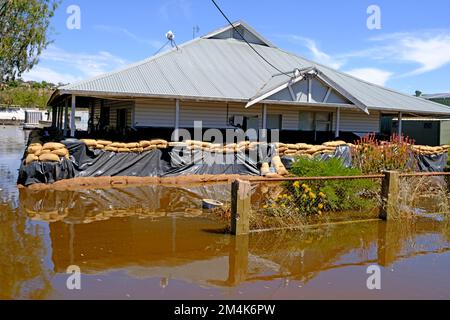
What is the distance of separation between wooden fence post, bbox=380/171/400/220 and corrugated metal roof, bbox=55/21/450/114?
9.38 m

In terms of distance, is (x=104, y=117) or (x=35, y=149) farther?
(x=104, y=117)

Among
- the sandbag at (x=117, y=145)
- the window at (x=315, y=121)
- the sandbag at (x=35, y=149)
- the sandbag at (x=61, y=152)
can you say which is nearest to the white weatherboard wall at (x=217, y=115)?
the window at (x=315, y=121)

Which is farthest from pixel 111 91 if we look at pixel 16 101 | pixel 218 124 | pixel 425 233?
pixel 16 101

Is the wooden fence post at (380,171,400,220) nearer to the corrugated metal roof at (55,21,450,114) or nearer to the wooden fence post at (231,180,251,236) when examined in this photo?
the wooden fence post at (231,180,251,236)

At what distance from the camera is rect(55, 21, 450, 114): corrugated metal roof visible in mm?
16641

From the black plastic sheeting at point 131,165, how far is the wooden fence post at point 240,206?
23.9 ft

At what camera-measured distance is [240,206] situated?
24.2 feet

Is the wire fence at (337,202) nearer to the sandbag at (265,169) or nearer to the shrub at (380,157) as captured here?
the shrub at (380,157)

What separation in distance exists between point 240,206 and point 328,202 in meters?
2.57

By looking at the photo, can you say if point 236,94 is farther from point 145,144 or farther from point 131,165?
point 131,165

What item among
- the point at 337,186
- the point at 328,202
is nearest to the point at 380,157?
the point at 337,186

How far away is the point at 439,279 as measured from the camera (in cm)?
588

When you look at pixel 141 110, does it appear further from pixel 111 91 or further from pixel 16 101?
pixel 16 101

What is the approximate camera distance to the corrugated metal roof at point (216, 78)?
16.6 meters
